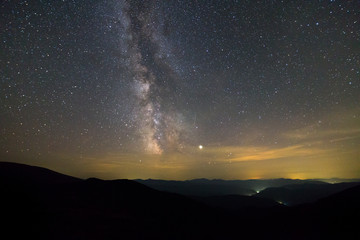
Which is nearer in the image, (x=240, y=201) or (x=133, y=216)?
(x=133, y=216)

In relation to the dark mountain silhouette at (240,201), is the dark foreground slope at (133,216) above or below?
above

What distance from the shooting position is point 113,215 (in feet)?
58.4

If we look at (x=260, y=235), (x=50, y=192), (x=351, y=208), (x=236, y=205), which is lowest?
(x=236, y=205)

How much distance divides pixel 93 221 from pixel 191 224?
1117cm

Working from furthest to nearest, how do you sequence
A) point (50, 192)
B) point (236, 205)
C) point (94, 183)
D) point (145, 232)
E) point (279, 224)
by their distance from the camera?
point (236, 205) < point (94, 183) < point (279, 224) < point (50, 192) < point (145, 232)

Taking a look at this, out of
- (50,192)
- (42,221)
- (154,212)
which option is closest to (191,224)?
(154,212)

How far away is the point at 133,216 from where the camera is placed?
61.8ft

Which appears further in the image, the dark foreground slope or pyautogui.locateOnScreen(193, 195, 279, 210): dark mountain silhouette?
pyautogui.locateOnScreen(193, 195, 279, 210): dark mountain silhouette

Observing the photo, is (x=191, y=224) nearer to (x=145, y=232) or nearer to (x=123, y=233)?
(x=145, y=232)

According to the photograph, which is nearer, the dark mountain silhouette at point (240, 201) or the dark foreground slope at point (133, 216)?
the dark foreground slope at point (133, 216)

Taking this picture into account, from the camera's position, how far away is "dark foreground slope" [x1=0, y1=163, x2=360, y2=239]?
45.9ft

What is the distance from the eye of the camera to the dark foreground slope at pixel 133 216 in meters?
14.0

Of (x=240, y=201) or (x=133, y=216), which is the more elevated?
(x=133, y=216)

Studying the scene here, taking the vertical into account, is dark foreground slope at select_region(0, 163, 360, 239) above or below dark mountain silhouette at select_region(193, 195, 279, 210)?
above
